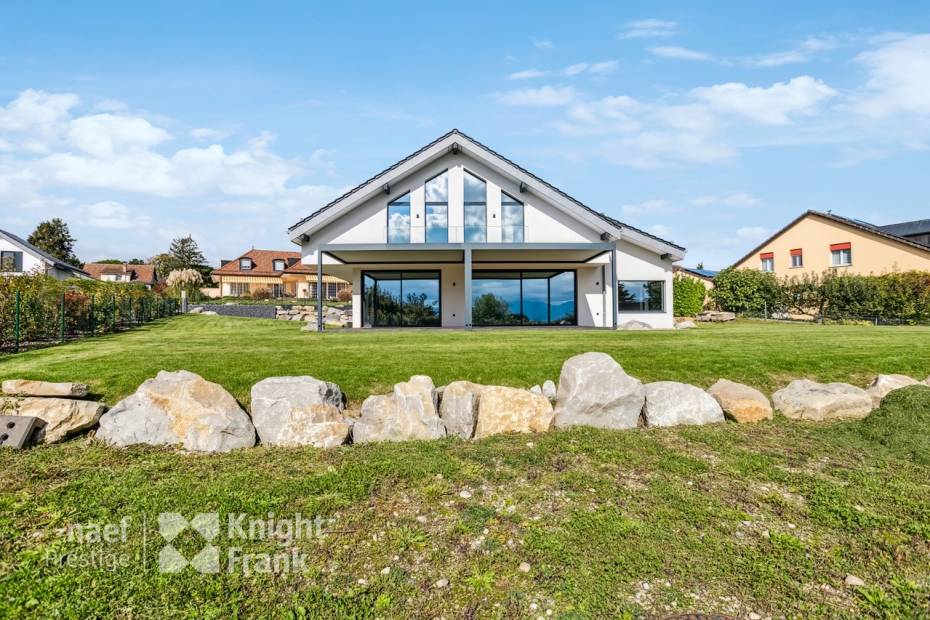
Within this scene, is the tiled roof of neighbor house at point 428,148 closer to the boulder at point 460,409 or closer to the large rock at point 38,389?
the large rock at point 38,389

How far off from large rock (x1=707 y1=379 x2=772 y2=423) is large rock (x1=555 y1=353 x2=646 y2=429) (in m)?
1.16

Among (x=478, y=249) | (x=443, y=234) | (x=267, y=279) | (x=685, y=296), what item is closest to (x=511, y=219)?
(x=478, y=249)

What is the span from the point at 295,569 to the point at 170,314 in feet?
102

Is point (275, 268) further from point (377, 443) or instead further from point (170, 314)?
point (377, 443)

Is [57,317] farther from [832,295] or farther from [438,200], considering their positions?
[832,295]

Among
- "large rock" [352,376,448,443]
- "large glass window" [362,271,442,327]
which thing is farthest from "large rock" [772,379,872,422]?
A: "large glass window" [362,271,442,327]

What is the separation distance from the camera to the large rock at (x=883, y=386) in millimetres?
6473

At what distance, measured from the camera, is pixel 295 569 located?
288 centimetres

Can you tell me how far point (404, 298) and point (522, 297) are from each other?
502 centimetres

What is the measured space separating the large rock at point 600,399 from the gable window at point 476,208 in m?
11.5

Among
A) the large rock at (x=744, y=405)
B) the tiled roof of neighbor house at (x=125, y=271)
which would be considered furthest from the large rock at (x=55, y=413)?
the tiled roof of neighbor house at (x=125, y=271)

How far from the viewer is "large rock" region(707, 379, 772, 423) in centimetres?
602

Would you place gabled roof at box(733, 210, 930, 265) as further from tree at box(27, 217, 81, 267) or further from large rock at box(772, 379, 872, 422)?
tree at box(27, 217, 81, 267)

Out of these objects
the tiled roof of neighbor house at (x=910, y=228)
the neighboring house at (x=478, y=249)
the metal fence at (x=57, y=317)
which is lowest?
the metal fence at (x=57, y=317)
